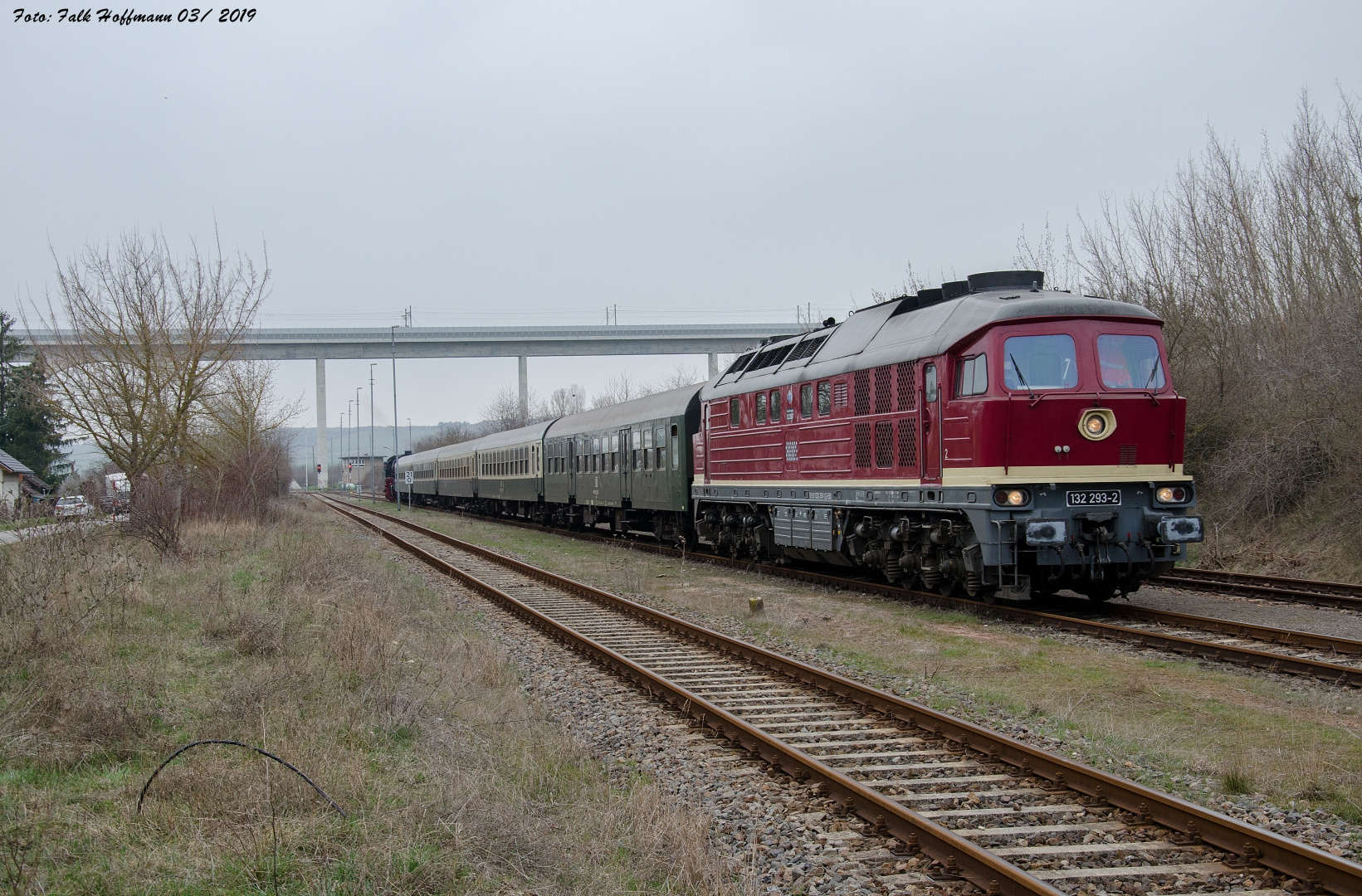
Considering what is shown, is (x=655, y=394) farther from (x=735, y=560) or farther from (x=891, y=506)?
(x=891, y=506)

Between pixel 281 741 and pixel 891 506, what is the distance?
9221mm

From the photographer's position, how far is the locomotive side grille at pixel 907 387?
13469mm

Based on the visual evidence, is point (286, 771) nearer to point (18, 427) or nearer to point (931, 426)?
point (931, 426)

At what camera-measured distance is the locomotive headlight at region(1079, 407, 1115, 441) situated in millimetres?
11969

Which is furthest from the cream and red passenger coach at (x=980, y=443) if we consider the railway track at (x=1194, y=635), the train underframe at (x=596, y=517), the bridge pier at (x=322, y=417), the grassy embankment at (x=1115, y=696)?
the bridge pier at (x=322, y=417)

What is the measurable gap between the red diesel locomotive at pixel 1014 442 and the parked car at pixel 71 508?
34.1 feet

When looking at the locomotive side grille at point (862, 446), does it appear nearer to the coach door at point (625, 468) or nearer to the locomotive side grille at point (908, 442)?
the locomotive side grille at point (908, 442)

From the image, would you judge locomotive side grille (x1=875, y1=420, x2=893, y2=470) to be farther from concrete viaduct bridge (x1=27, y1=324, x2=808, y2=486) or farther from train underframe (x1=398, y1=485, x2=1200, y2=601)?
concrete viaduct bridge (x1=27, y1=324, x2=808, y2=486)

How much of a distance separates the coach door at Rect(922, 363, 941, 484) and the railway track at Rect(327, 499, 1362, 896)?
3.79m

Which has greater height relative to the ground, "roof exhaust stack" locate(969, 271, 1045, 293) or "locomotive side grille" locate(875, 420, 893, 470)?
"roof exhaust stack" locate(969, 271, 1045, 293)

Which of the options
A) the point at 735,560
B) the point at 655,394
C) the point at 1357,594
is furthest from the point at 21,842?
the point at 655,394

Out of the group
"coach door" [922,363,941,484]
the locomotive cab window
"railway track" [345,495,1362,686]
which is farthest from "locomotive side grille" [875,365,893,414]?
"railway track" [345,495,1362,686]

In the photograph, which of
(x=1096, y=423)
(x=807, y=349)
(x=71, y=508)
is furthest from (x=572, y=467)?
(x=1096, y=423)

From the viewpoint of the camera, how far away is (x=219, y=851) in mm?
4699
